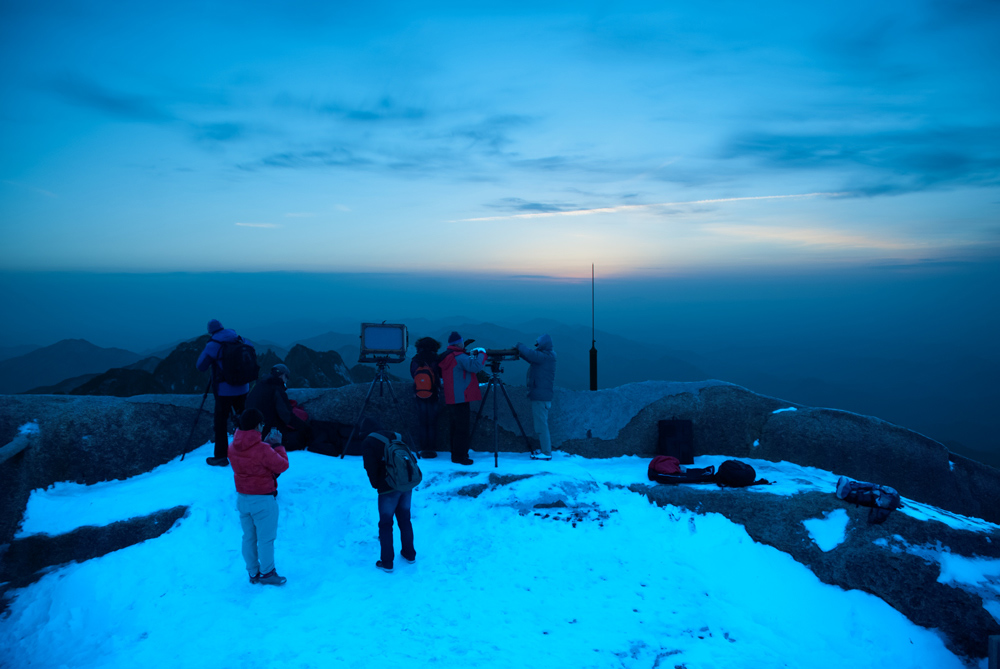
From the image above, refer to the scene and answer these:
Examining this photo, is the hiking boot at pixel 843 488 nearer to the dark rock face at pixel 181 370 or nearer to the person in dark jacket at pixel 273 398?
the person in dark jacket at pixel 273 398

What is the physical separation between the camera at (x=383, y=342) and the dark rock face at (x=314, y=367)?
4288 centimetres

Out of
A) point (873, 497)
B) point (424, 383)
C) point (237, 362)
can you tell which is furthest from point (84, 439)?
point (873, 497)

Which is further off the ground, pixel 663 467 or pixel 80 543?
pixel 663 467

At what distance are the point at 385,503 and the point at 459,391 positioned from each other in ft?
10.6

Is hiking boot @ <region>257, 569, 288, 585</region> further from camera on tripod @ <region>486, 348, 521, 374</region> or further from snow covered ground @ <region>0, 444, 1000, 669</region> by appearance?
camera on tripod @ <region>486, 348, 521, 374</region>

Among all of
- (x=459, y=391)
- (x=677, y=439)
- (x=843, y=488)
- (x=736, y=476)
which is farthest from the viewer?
(x=677, y=439)

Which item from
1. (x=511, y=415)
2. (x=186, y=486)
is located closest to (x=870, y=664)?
(x=511, y=415)

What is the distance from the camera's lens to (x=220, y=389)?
26.7ft

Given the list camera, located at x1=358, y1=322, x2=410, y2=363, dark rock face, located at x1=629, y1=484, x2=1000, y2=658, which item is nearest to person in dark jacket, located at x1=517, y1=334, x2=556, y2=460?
camera, located at x1=358, y1=322, x2=410, y2=363

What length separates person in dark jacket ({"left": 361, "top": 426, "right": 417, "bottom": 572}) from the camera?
6086mm

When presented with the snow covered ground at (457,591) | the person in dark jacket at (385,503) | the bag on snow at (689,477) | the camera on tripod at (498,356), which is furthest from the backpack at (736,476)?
the person in dark jacket at (385,503)

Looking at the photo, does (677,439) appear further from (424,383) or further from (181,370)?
(181,370)

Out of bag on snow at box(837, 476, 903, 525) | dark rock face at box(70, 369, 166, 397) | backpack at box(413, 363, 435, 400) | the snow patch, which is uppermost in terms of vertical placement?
backpack at box(413, 363, 435, 400)

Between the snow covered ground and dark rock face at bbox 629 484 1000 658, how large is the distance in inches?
5.9
